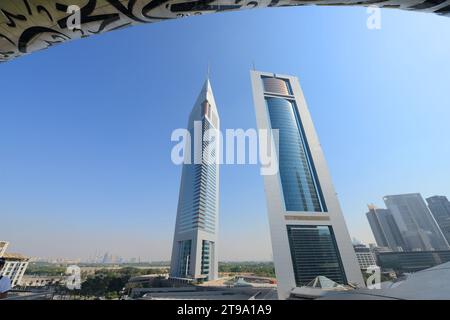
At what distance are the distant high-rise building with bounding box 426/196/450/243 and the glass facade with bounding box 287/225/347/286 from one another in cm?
2246

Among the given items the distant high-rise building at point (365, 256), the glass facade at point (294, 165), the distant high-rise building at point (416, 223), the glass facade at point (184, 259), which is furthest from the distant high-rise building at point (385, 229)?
the glass facade at point (184, 259)

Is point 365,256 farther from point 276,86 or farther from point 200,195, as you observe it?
point 276,86

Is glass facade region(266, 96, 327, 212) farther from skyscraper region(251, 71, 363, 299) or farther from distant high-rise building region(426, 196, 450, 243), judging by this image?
distant high-rise building region(426, 196, 450, 243)

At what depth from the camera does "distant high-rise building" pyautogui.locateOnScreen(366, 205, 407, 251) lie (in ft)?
135

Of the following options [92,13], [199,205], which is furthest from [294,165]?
[92,13]

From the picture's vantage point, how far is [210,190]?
46.9 meters

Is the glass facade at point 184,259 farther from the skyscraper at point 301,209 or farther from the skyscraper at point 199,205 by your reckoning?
the skyscraper at point 301,209

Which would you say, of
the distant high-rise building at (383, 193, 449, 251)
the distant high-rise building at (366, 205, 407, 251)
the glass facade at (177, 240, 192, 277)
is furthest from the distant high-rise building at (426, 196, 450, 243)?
the glass facade at (177, 240, 192, 277)

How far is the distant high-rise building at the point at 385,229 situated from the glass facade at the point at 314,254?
17.1 meters

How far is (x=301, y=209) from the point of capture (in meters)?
34.4

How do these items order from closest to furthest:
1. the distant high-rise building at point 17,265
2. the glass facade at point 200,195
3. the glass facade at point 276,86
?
the distant high-rise building at point 17,265 < the glass facade at point 200,195 < the glass facade at point 276,86

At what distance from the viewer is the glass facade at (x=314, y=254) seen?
99.8ft
